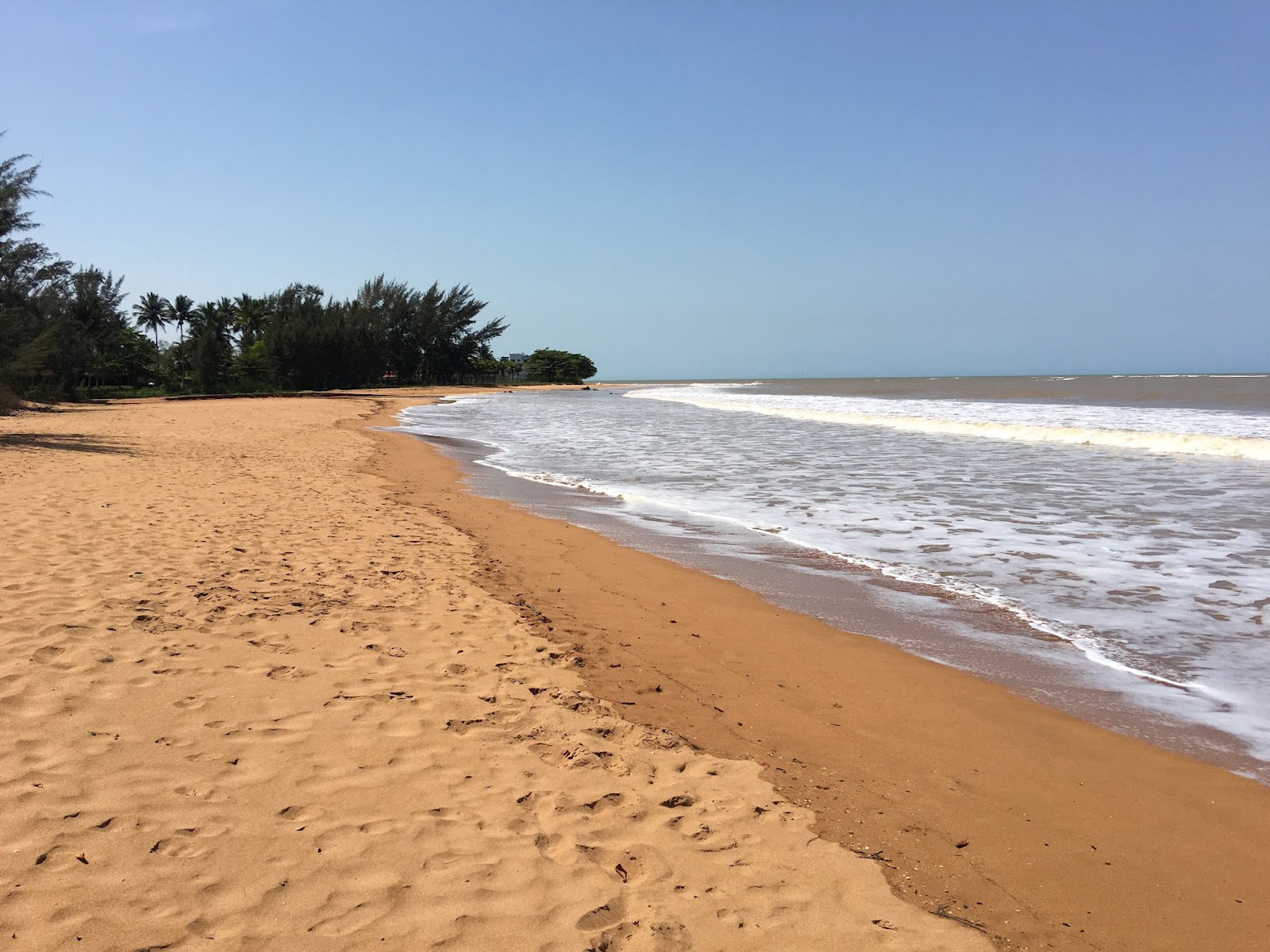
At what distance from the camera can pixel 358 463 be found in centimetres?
1409

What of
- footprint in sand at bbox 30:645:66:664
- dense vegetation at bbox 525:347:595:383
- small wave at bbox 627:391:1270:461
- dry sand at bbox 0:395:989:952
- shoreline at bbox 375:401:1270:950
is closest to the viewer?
dry sand at bbox 0:395:989:952

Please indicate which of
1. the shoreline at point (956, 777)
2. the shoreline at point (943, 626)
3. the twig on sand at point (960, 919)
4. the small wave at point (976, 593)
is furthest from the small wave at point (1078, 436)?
the twig on sand at point (960, 919)

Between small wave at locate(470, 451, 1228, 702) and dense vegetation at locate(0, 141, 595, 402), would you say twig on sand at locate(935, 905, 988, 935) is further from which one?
dense vegetation at locate(0, 141, 595, 402)

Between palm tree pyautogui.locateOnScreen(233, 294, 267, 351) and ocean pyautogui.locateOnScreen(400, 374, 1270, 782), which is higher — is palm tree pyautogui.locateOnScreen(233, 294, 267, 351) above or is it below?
above

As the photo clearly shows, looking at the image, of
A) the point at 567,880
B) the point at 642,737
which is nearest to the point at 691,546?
the point at 642,737

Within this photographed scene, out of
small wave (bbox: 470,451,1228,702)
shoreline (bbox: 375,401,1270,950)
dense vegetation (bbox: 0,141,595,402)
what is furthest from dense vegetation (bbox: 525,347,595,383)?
shoreline (bbox: 375,401,1270,950)

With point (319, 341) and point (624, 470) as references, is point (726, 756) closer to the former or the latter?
point (624, 470)

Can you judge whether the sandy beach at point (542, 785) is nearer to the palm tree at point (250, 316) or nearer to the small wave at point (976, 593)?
the small wave at point (976, 593)

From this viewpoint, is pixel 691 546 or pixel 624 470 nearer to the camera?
pixel 691 546

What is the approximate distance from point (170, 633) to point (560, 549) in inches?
148

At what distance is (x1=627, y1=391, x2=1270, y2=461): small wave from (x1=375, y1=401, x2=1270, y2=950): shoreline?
17.6 metres

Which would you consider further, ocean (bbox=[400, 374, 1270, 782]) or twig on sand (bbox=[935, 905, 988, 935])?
ocean (bbox=[400, 374, 1270, 782])

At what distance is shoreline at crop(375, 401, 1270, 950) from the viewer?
8.61 ft

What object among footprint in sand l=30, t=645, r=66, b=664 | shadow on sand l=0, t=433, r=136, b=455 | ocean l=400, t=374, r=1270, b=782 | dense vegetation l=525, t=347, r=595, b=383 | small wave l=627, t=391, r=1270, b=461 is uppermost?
dense vegetation l=525, t=347, r=595, b=383
